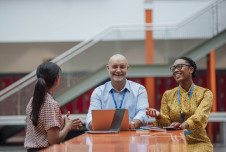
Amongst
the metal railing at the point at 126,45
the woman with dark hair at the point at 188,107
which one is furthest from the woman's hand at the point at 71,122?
the metal railing at the point at 126,45

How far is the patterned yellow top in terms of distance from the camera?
→ 10.9 ft

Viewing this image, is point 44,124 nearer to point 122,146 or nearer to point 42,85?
point 42,85

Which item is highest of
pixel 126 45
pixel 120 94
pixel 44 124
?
pixel 126 45

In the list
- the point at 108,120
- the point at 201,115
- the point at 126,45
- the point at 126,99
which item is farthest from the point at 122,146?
the point at 126,45

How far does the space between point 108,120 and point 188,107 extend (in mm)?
934

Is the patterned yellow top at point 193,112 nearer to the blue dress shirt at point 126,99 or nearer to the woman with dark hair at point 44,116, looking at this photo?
the blue dress shirt at point 126,99

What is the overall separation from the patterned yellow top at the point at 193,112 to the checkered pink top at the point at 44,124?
1.31 metres

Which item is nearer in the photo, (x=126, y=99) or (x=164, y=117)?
(x=164, y=117)

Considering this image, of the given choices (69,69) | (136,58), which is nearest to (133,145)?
(136,58)

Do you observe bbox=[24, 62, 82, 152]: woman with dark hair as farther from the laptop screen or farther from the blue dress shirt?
the blue dress shirt

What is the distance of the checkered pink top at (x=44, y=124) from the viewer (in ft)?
8.00

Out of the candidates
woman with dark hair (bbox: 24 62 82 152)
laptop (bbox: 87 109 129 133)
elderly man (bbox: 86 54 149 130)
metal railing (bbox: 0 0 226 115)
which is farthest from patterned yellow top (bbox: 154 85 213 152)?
metal railing (bbox: 0 0 226 115)

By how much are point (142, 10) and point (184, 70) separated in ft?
26.9

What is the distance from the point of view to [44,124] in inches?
96.4
